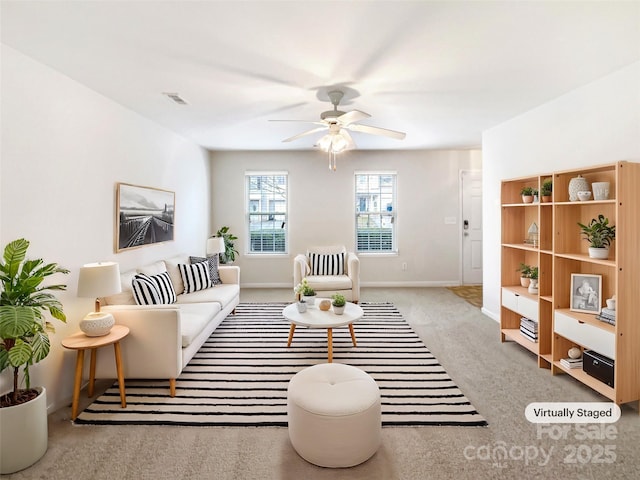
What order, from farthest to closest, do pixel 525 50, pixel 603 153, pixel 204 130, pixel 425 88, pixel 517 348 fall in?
pixel 204 130
pixel 517 348
pixel 425 88
pixel 603 153
pixel 525 50

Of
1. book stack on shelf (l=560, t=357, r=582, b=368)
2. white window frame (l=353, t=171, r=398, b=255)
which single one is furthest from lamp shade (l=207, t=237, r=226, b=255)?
book stack on shelf (l=560, t=357, r=582, b=368)

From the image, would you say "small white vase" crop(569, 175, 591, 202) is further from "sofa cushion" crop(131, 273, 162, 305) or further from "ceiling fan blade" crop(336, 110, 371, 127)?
"sofa cushion" crop(131, 273, 162, 305)

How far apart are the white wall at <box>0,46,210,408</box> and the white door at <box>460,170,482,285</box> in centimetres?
546

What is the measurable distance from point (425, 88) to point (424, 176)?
356 cm

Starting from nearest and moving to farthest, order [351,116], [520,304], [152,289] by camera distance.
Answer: [351,116]
[152,289]
[520,304]

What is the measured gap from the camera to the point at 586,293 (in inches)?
114

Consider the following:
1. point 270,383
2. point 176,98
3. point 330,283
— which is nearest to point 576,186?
point 270,383

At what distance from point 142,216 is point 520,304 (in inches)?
164

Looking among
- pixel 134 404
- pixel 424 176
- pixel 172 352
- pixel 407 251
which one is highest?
pixel 424 176

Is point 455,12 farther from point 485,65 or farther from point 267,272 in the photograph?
point 267,272

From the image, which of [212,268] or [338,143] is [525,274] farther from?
[212,268]

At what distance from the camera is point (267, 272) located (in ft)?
21.8

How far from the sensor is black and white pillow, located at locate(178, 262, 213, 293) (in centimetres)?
420

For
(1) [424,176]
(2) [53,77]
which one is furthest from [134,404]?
(1) [424,176]
